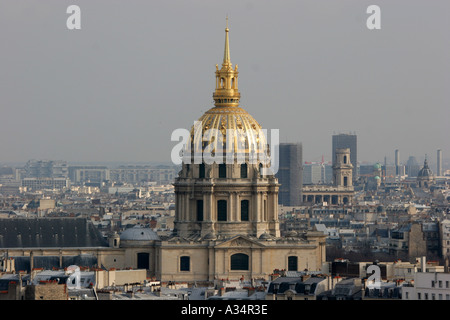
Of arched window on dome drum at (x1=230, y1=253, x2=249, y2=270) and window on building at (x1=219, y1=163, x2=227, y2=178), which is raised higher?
window on building at (x1=219, y1=163, x2=227, y2=178)

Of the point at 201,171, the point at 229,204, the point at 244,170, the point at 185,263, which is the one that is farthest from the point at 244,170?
the point at 185,263

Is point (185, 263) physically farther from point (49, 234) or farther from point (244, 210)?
point (49, 234)

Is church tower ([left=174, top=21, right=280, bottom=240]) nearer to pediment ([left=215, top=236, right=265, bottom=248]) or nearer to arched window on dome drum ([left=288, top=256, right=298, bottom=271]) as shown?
A: pediment ([left=215, top=236, right=265, bottom=248])

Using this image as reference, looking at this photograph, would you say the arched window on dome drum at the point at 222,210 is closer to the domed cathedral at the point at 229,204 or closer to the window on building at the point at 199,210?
the domed cathedral at the point at 229,204

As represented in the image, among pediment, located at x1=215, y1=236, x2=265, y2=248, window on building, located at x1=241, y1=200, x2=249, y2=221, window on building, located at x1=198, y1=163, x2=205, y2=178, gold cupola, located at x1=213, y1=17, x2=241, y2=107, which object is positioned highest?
gold cupola, located at x1=213, y1=17, x2=241, y2=107

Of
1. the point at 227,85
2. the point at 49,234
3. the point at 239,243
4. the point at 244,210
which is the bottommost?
the point at 239,243

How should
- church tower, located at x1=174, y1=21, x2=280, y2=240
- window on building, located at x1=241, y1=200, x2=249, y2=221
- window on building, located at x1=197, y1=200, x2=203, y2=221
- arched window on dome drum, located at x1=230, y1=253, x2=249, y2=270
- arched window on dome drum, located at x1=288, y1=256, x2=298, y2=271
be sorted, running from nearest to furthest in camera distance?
1. arched window on dome drum, located at x1=288, y1=256, x2=298, y2=271
2. arched window on dome drum, located at x1=230, y1=253, x2=249, y2=270
3. church tower, located at x1=174, y1=21, x2=280, y2=240
4. window on building, located at x1=241, y1=200, x2=249, y2=221
5. window on building, located at x1=197, y1=200, x2=203, y2=221

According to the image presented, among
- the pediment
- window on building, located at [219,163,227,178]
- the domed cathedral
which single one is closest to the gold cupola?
the domed cathedral
